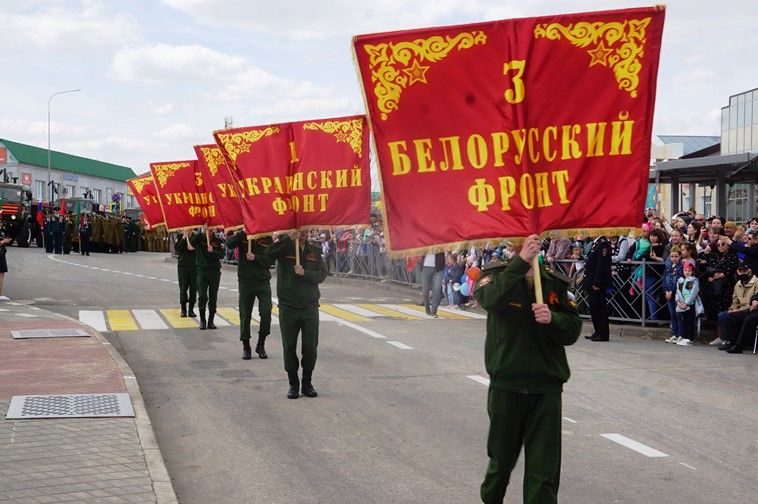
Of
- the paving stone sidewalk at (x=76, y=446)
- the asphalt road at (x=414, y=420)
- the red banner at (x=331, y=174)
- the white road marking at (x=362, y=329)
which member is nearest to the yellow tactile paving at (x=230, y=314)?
the asphalt road at (x=414, y=420)

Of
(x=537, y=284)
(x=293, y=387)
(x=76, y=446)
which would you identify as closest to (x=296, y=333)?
(x=293, y=387)

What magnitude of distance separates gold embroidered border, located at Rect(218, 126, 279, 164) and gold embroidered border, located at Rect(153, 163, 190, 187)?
6.12m

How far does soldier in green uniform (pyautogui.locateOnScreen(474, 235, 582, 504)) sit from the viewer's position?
502 cm

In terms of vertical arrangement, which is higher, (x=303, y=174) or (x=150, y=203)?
(x=303, y=174)

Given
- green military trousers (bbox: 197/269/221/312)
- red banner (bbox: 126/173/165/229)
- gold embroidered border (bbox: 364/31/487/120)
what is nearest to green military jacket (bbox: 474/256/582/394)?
gold embroidered border (bbox: 364/31/487/120)

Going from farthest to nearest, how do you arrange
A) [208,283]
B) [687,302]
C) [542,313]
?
[208,283] → [687,302] → [542,313]

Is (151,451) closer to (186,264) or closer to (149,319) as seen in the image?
(186,264)

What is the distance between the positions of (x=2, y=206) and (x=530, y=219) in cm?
4867

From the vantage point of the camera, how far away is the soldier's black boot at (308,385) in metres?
10.1

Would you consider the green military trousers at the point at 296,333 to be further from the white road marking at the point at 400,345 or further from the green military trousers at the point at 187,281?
the green military trousers at the point at 187,281

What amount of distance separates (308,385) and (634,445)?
11.5 feet

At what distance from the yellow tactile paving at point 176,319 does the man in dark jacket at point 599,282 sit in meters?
6.61

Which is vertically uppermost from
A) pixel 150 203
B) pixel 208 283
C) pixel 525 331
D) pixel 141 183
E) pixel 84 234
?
pixel 141 183

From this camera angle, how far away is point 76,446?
7.21 metres
